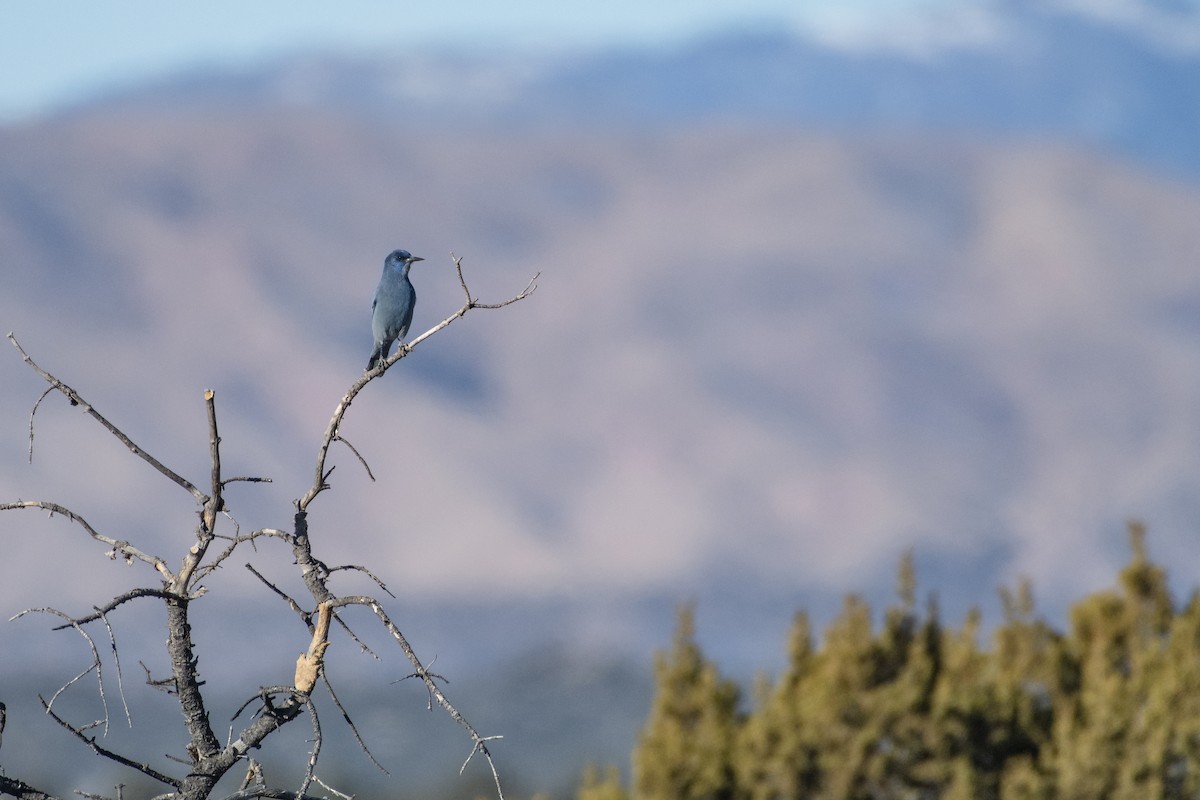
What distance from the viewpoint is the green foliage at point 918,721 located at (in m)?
13.0

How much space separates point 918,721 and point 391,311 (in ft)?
23.7

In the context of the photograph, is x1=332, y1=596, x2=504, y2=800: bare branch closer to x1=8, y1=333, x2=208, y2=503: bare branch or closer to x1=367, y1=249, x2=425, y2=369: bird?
x1=8, y1=333, x2=208, y2=503: bare branch

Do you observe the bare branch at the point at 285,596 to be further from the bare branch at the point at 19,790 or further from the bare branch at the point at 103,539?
the bare branch at the point at 19,790

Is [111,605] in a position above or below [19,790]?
above

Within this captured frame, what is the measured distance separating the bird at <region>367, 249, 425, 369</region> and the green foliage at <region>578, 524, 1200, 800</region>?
5687mm

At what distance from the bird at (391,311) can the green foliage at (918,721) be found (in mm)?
5687

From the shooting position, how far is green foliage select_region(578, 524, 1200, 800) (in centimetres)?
1296

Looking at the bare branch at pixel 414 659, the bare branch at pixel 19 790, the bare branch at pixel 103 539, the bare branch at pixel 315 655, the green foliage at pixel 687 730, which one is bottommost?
the bare branch at pixel 19 790

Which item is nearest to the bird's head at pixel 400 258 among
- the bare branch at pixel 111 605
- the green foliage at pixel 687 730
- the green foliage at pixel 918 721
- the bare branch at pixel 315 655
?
the bare branch at pixel 315 655

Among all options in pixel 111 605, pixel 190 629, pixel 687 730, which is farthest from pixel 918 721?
pixel 111 605

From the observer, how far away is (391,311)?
26.0 ft

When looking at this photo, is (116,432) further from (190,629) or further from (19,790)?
(19,790)

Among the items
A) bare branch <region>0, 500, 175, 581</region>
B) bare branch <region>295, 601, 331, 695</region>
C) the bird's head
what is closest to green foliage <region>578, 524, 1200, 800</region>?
the bird's head

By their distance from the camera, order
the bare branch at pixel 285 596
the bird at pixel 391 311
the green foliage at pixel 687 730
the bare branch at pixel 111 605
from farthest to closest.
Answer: the green foliage at pixel 687 730
the bird at pixel 391 311
the bare branch at pixel 285 596
the bare branch at pixel 111 605
